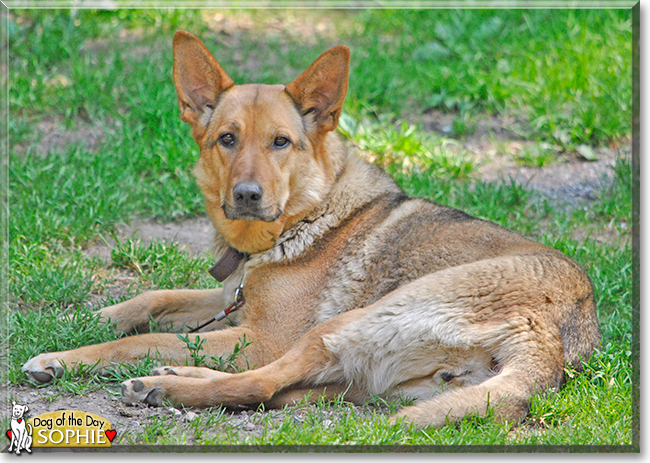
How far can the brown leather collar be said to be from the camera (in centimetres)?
457

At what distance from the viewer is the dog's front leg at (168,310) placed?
15.2 ft

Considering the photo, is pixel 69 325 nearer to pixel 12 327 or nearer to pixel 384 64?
pixel 12 327

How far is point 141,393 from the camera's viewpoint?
3717 mm

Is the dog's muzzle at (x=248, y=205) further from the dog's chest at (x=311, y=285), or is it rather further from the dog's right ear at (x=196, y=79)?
the dog's right ear at (x=196, y=79)

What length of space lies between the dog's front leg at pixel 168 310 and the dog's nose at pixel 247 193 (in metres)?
1.02

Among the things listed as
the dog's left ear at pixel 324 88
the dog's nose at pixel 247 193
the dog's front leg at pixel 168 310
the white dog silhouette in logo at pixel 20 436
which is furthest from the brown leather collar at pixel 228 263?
the white dog silhouette in logo at pixel 20 436

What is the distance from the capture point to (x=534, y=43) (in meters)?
8.26

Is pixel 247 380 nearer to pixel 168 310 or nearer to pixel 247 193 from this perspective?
pixel 247 193

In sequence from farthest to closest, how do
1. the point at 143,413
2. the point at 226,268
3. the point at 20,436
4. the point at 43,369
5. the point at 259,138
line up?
the point at 226,268 < the point at 259,138 < the point at 43,369 < the point at 143,413 < the point at 20,436

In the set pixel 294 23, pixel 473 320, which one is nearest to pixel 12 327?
pixel 473 320

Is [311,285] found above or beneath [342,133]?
beneath

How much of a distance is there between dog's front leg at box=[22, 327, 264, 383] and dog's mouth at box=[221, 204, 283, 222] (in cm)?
68

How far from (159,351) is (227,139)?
1366mm

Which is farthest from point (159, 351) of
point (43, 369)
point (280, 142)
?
point (280, 142)
